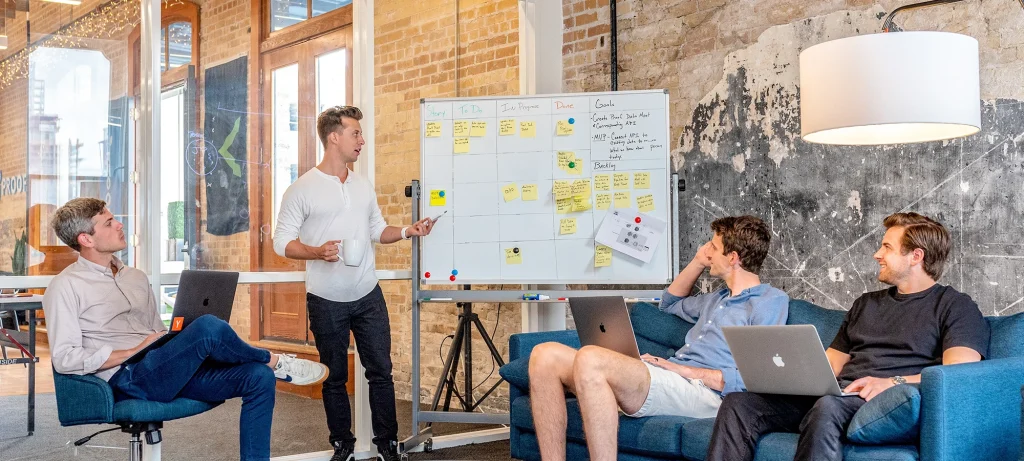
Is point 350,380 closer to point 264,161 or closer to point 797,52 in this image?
point 264,161

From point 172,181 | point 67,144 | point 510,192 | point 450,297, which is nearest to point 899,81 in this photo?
point 510,192

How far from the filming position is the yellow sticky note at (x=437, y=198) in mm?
4746

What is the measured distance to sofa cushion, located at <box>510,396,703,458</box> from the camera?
3.31 meters

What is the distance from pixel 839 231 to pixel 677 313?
2.70 ft

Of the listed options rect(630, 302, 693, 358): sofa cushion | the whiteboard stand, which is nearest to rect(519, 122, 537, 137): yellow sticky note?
the whiteboard stand

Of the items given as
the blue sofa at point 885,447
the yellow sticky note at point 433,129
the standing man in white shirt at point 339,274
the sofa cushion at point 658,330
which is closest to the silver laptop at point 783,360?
the blue sofa at point 885,447

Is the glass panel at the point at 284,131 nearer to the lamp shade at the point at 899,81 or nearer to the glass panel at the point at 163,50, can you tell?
the glass panel at the point at 163,50

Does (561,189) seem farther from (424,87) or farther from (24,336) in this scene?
(24,336)

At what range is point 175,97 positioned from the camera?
14.2ft

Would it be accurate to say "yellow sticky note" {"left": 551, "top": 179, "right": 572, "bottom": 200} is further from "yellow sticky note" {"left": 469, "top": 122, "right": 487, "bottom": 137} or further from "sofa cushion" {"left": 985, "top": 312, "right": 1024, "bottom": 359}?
"sofa cushion" {"left": 985, "top": 312, "right": 1024, "bottom": 359}

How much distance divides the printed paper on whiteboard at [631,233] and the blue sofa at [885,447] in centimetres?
45

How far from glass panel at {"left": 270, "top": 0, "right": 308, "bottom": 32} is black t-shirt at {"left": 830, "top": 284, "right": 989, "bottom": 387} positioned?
306 centimetres

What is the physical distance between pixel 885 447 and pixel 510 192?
2367mm

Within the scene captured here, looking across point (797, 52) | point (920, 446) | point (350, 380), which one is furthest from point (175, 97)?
point (920, 446)
